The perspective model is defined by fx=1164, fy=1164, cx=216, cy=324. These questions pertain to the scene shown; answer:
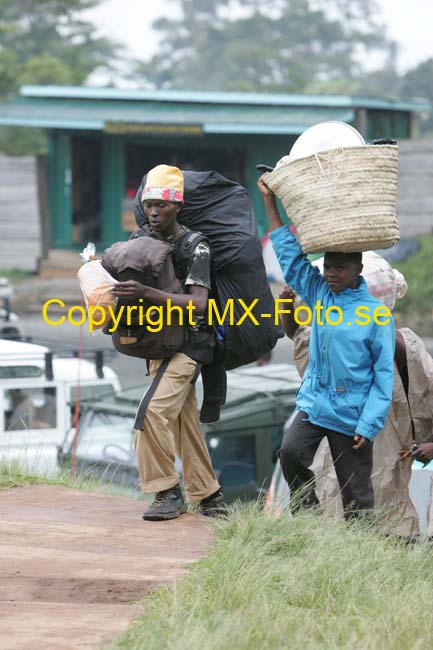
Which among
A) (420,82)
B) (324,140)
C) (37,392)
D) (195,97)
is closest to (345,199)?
(324,140)

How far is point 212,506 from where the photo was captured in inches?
231

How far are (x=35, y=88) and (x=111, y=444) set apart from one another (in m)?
14.8

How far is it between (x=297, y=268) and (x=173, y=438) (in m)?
1.04

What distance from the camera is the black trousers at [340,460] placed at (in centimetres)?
531

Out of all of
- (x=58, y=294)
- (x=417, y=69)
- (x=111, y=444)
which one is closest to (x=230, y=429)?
(x=111, y=444)

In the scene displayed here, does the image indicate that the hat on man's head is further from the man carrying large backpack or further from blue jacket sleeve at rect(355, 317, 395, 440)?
blue jacket sleeve at rect(355, 317, 395, 440)

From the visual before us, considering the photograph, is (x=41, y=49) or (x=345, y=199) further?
(x=41, y=49)

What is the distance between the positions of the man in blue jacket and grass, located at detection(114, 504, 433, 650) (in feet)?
0.71

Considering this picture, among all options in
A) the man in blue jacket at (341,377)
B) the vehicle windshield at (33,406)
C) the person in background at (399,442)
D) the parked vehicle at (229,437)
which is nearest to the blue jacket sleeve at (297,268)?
the man in blue jacket at (341,377)

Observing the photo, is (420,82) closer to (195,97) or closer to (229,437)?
(195,97)

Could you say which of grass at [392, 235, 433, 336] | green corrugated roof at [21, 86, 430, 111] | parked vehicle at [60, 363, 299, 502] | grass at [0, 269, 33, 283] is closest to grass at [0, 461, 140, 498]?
parked vehicle at [60, 363, 299, 502]

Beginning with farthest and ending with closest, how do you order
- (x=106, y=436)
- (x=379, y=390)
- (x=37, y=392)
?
(x=37, y=392) < (x=106, y=436) < (x=379, y=390)

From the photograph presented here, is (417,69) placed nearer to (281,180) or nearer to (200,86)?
(200,86)

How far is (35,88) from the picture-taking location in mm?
23734
